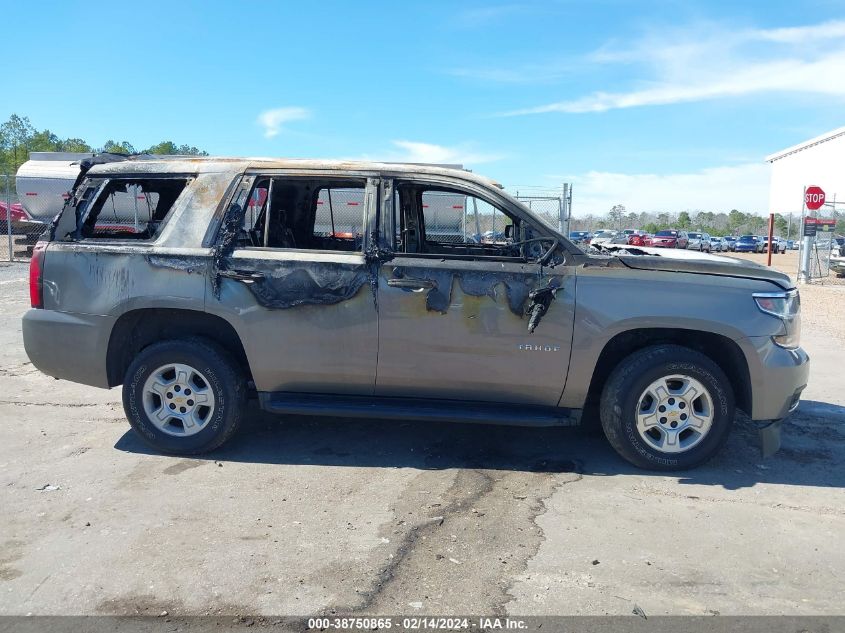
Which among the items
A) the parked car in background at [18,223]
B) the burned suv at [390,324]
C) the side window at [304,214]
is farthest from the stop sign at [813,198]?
the parked car in background at [18,223]

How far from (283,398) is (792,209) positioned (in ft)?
155

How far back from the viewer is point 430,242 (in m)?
6.19

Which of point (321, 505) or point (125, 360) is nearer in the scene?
point (321, 505)

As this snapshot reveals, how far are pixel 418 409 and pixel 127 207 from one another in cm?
320

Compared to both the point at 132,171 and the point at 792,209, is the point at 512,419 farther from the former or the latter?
the point at 792,209

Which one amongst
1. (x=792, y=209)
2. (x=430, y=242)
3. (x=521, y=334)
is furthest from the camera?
(x=792, y=209)

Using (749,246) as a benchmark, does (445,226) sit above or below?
below

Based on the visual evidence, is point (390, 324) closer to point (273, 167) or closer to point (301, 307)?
point (301, 307)

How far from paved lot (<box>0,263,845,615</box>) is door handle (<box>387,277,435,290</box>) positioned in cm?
125

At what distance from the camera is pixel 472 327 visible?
4672 millimetres

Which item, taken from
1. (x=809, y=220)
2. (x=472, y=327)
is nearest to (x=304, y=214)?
(x=472, y=327)

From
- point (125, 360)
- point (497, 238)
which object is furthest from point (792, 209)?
point (125, 360)

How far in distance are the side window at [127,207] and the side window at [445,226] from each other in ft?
5.65

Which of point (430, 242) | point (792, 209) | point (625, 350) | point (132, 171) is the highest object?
point (792, 209)
